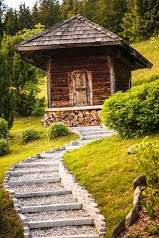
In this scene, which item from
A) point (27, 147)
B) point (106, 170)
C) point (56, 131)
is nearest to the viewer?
point (106, 170)

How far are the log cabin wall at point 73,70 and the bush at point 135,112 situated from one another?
8.18m

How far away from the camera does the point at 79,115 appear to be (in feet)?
78.0

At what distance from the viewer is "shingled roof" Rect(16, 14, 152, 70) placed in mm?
22484

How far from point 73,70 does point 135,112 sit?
31.2 feet

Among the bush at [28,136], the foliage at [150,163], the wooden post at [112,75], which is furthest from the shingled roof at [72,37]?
the foliage at [150,163]

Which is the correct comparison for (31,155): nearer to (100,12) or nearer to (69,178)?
(69,178)

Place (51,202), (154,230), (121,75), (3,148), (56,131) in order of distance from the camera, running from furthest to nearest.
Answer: (121,75), (56,131), (3,148), (51,202), (154,230)

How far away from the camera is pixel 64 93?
2444cm

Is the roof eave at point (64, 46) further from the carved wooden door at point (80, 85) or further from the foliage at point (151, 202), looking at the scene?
the foliage at point (151, 202)

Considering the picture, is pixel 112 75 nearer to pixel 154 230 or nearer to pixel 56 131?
pixel 56 131

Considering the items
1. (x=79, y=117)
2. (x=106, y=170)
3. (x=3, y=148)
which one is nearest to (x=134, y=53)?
(x=79, y=117)

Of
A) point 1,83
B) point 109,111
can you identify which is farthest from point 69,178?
point 1,83

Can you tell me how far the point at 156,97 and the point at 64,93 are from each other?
32.2 ft

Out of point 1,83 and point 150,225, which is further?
point 1,83
